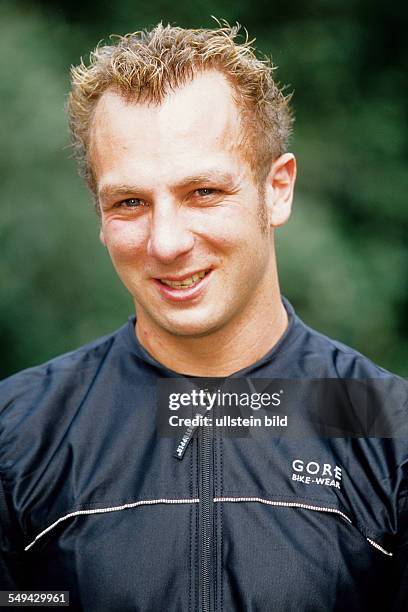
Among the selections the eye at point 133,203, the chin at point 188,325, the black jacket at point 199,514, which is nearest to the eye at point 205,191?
the eye at point 133,203

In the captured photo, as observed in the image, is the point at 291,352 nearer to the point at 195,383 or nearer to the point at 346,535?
the point at 195,383

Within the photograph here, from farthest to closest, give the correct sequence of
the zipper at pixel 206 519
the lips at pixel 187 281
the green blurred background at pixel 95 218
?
the green blurred background at pixel 95 218
the lips at pixel 187 281
the zipper at pixel 206 519

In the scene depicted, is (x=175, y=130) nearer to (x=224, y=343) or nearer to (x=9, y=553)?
(x=224, y=343)

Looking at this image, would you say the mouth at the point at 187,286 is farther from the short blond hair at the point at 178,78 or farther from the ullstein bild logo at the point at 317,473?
the ullstein bild logo at the point at 317,473

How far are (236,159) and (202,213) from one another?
5.7 inches

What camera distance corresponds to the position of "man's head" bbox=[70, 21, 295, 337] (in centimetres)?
176

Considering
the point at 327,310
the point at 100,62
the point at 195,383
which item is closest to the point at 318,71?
the point at 327,310

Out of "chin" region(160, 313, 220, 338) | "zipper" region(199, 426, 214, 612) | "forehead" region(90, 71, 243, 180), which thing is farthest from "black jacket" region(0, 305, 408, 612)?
"forehead" region(90, 71, 243, 180)

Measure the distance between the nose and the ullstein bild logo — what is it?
1.72 feet

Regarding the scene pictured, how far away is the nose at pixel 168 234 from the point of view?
1.73 m

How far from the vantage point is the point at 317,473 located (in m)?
Result: 1.81

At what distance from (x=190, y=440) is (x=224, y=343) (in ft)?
0.81

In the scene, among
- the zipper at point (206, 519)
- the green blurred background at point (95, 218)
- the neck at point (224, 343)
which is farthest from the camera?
the green blurred background at point (95, 218)

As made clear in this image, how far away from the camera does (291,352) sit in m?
1.98
